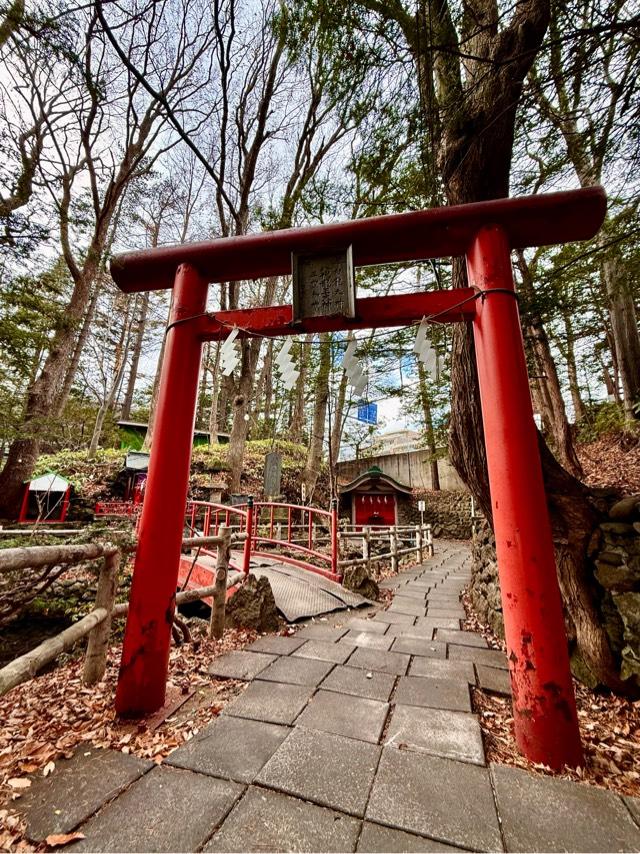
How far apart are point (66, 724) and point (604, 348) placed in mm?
13009

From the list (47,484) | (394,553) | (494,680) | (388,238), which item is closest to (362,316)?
(388,238)

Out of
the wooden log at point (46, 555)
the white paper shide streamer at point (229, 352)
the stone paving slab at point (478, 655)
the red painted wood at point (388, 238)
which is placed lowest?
the stone paving slab at point (478, 655)

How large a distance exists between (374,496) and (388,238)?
1551 centimetres

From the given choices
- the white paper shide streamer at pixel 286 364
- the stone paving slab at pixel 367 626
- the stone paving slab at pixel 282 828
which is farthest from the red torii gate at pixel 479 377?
the stone paving slab at pixel 367 626

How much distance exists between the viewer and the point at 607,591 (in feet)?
8.98

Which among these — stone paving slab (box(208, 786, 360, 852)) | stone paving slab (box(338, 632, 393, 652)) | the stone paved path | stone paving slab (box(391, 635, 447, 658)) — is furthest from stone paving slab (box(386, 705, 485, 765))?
stone paving slab (box(338, 632, 393, 652))

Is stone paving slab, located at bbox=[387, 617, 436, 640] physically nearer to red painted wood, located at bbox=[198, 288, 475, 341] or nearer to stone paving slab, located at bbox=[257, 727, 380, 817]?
stone paving slab, located at bbox=[257, 727, 380, 817]

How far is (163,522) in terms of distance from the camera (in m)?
2.41

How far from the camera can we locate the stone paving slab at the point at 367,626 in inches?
152

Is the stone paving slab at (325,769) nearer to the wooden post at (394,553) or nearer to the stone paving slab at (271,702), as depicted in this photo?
the stone paving slab at (271,702)

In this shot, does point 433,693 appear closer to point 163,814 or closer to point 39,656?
point 163,814

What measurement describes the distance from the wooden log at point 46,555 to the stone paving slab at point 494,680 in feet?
9.82

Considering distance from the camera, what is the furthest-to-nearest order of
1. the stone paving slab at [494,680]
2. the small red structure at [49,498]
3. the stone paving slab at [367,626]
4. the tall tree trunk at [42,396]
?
the small red structure at [49,498], the tall tree trunk at [42,396], the stone paving slab at [367,626], the stone paving slab at [494,680]

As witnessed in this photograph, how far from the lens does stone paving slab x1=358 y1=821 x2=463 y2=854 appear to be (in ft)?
4.26
